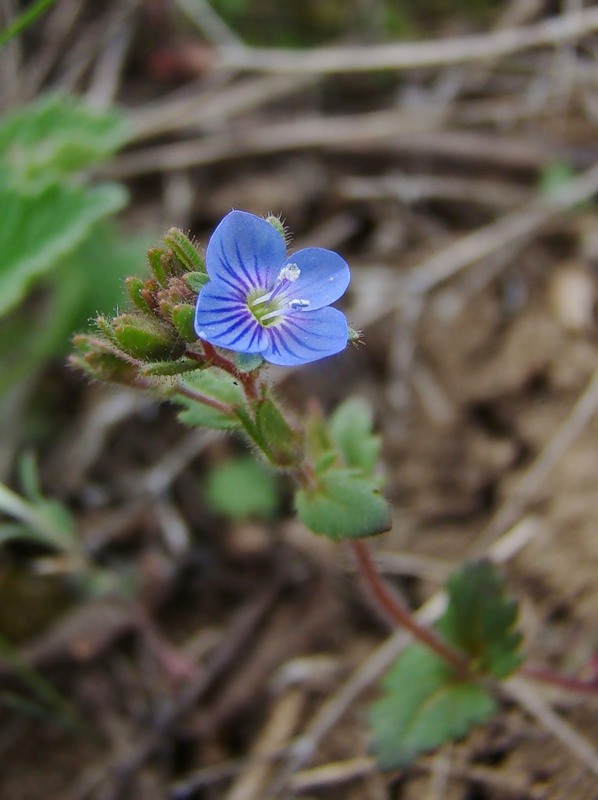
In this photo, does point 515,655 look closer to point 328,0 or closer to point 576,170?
point 576,170

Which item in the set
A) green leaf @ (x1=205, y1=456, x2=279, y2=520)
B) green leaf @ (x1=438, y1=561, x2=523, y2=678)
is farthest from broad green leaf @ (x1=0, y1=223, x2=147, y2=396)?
green leaf @ (x1=438, y1=561, x2=523, y2=678)

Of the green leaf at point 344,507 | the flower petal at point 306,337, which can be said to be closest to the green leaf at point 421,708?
the green leaf at point 344,507

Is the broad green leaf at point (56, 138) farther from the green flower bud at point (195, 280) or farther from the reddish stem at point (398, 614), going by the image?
the reddish stem at point (398, 614)

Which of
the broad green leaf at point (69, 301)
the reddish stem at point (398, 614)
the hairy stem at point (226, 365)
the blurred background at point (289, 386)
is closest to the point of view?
the hairy stem at point (226, 365)

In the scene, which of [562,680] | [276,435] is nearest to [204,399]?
[276,435]

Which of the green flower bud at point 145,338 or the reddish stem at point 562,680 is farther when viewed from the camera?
the reddish stem at point 562,680

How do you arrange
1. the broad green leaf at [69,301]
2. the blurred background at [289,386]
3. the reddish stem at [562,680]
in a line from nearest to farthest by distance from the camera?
the reddish stem at [562,680], the blurred background at [289,386], the broad green leaf at [69,301]

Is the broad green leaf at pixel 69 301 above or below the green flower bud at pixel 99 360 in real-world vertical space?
above

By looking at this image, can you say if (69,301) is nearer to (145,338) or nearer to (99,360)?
(99,360)
